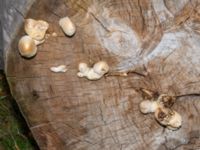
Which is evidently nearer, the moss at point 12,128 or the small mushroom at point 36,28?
the small mushroom at point 36,28

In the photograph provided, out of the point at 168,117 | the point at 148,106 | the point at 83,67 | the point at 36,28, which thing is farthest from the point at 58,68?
the point at 168,117

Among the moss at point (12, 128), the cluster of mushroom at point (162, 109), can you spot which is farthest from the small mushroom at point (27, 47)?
the moss at point (12, 128)

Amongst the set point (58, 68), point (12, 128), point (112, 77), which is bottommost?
point (12, 128)

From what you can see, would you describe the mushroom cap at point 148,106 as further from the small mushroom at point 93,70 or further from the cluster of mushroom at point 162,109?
the small mushroom at point 93,70

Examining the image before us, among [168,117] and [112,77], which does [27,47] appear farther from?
[168,117]

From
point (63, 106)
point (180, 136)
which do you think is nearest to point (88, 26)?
point (63, 106)

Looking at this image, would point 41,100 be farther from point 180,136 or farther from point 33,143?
point 33,143
